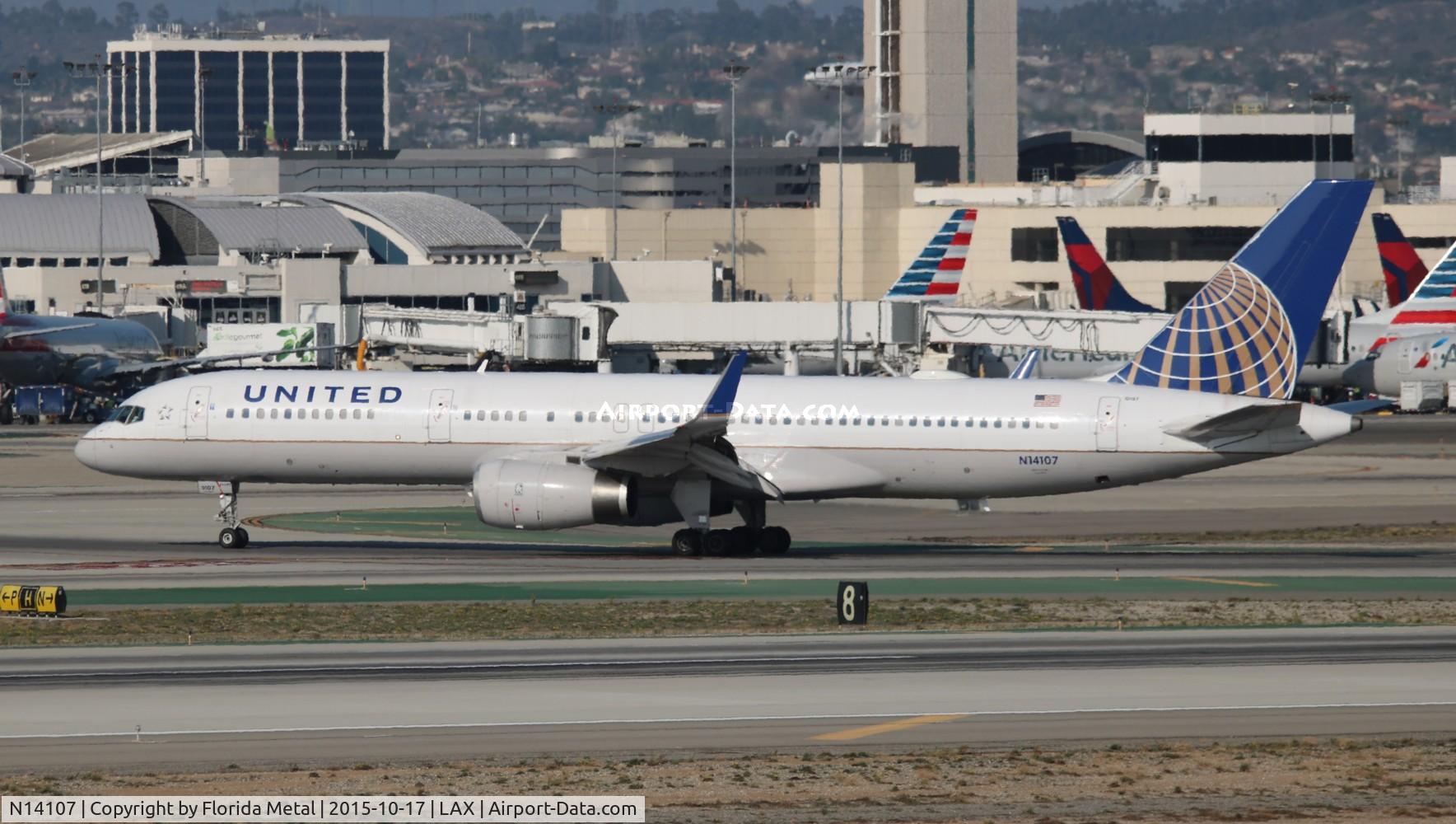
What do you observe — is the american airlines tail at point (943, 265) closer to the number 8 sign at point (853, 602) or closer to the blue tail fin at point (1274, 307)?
the blue tail fin at point (1274, 307)

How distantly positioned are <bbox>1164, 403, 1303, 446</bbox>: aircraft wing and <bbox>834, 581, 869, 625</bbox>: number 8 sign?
13.0 meters

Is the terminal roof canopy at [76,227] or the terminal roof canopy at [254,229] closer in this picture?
the terminal roof canopy at [254,229]

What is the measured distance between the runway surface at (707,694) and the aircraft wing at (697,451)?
34.2 feet

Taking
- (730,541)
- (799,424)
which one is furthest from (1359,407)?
(730,541)

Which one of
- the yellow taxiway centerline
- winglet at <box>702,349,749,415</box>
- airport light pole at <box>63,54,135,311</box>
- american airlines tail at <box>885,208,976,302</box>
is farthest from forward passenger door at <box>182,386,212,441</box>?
airport light pole at <box>63,54,135,311</box>

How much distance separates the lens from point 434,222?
154000 mm

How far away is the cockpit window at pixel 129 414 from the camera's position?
159ft

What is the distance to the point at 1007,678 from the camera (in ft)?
97.3

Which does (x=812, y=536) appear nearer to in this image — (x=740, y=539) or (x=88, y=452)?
(x=740, y=539)

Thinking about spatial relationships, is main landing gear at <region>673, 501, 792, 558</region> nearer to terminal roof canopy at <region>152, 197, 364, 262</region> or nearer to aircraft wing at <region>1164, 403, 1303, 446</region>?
aircraft wing at <region>1164, 403, 1303, 446</region>

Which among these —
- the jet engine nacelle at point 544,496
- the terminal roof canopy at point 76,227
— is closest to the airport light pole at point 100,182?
the terminal roof canopy at point 76,227

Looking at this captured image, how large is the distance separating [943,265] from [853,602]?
71533 millimetres

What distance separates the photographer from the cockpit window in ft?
159

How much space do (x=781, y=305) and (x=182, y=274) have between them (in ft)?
174
